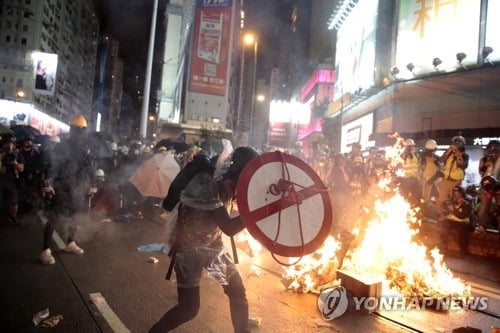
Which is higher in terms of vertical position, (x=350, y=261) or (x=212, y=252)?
(x=212, y=252)

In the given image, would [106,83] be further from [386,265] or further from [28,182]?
[386,265]

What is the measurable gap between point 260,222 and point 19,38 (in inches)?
3418

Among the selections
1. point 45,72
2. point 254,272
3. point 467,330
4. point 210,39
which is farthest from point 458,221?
point 210,39

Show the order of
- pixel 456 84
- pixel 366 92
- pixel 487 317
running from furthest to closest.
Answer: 1. pixel 366 92
2. pixel 456 84
3. pixel 487 317

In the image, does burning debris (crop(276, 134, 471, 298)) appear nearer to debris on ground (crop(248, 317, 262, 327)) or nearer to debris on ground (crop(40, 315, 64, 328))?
debris on ground (crop(248, 317, 262, 327))

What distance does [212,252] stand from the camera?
2.77 meters

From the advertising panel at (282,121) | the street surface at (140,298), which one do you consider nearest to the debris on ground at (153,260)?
the street surface at (140,298)

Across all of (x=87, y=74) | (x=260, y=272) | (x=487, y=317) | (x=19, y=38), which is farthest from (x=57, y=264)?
(x=87, y=74)

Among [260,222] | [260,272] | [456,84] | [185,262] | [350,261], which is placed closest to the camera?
[260,222]

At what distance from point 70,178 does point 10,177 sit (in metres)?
3.74

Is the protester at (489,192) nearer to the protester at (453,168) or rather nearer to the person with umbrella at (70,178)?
the protester at (453,168)

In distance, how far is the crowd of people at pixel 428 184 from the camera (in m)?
7.24

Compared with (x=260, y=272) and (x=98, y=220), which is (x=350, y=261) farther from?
(x=98, y=220)

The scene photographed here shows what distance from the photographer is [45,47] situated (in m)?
75.6
